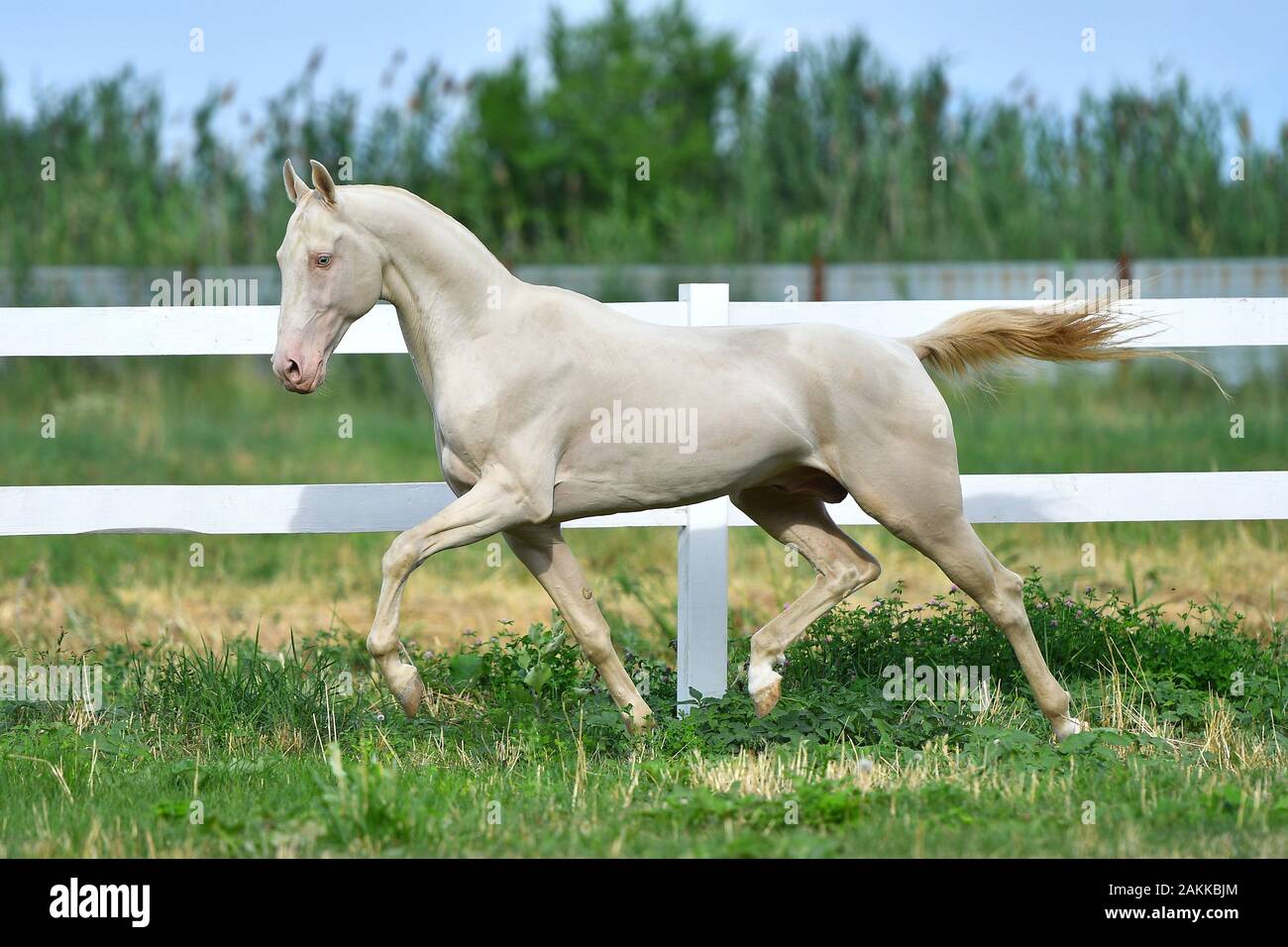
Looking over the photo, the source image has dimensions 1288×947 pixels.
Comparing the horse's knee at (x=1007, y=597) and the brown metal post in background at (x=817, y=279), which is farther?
the brown metal post in background at (x=817, y=279)

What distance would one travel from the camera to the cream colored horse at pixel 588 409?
4484 mm

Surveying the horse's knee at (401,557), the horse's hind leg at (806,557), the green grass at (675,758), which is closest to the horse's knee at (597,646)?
the green grass at (675,758)

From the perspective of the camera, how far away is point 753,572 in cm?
851

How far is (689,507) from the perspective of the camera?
5.64 m

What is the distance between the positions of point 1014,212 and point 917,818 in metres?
11.5

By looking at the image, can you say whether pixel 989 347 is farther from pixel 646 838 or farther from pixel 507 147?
pixel 507 147

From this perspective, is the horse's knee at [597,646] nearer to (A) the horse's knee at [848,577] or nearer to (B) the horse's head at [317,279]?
(A) the horse's knee at [848,577]

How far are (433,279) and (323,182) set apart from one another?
1.54 ft

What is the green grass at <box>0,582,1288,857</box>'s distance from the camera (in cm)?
386

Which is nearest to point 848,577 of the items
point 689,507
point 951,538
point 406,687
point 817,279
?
point 951,538

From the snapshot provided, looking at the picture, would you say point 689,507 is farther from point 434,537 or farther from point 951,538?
point 434,537

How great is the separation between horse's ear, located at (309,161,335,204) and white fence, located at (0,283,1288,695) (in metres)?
1.27

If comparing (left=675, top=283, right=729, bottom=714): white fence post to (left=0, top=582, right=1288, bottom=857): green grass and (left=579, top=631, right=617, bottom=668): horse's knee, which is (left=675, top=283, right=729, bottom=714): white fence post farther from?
(left=579, top=631, right=617, bottom=668): horse's knee

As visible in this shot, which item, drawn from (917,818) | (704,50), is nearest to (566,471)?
(917,818)
